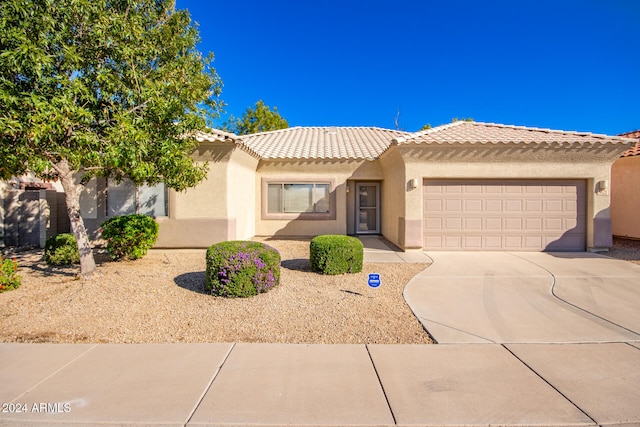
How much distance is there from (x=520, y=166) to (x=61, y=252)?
13.3m

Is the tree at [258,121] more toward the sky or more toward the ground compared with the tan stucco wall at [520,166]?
more toward the sky

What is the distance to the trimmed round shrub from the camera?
6.11 metres

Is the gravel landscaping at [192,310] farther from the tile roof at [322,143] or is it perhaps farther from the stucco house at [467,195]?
the tile roof at [322,143]

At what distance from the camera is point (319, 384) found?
3486mm

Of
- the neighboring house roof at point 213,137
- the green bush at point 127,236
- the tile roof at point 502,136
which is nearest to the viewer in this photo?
the green bush at point 127,236

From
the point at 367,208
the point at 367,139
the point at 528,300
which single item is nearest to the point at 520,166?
the point at 367,208

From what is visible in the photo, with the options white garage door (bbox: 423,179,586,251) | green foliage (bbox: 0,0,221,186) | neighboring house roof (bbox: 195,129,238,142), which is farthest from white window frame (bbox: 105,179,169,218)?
white garage door (bbox: 423,179,586,251)

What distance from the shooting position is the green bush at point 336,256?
7.84 m

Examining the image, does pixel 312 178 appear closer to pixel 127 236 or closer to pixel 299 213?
pixel 299 213

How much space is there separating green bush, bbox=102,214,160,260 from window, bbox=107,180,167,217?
193 centimetres

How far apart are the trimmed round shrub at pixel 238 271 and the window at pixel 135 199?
6031 millimetres

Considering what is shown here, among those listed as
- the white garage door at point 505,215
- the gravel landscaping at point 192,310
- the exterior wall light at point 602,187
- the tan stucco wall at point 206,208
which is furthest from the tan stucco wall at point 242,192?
the exterior wall light at point 602,187

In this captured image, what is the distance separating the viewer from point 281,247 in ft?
38.0

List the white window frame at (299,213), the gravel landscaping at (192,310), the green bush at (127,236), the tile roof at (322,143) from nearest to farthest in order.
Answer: the gravel landscaping at (192,310) → the green bush at (127,236) → the white window frame at (299,213) → the tile roof at (322,143)
